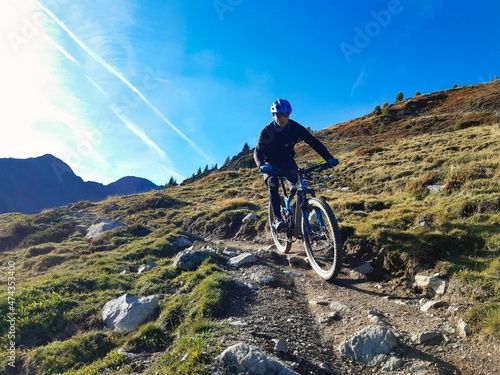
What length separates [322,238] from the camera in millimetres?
7340

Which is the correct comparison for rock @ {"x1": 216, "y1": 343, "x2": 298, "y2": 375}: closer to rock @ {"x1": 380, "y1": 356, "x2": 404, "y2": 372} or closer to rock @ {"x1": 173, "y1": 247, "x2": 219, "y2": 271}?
rock @ {"x1": 380, "y1": 356, "x2": 404, "y2": 372}

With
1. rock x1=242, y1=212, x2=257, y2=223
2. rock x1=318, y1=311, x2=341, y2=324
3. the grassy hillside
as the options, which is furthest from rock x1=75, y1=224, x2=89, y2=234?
rock x1=318, y1=311, x2=341, y2=324

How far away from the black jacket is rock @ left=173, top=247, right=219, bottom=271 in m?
3.01

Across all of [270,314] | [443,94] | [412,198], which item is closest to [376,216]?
[412,198]

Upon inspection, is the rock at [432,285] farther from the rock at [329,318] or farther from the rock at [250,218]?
the rock at [250,218]

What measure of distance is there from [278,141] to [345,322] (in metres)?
4.64

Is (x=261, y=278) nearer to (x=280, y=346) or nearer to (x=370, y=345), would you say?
(x=280, y=346)

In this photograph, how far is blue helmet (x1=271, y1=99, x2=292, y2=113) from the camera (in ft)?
26.4

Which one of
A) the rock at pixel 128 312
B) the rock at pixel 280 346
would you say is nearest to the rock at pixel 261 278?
the rock at pixel 128 312

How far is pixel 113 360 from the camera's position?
17.6ft

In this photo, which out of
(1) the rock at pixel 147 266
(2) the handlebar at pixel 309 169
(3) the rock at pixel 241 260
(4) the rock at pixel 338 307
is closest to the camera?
(4) the rock at pixel 338 307

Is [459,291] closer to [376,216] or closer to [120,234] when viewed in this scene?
[376,216]

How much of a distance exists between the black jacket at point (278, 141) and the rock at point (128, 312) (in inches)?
161

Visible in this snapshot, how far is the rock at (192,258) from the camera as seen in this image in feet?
30.0
